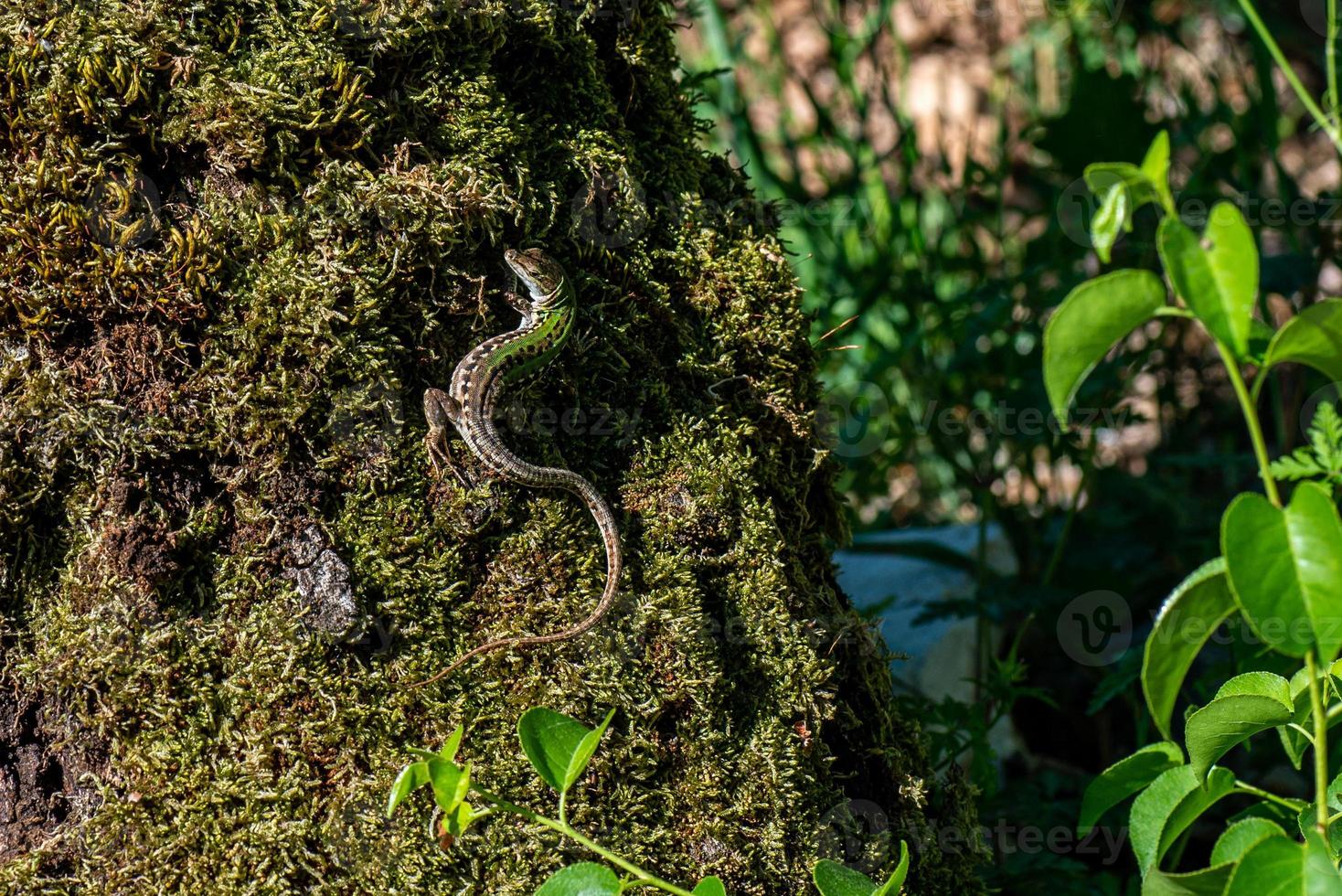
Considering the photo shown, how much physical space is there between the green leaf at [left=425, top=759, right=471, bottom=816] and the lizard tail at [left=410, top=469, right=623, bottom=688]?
361 mm

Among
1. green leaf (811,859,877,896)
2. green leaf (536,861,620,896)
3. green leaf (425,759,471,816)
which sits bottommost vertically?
green leaf (811,859,877,896)

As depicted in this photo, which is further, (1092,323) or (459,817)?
(459,817)

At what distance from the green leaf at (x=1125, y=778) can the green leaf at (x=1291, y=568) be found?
43 cm

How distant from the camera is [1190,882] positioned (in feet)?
3.70

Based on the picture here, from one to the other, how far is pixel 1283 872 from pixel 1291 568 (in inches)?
11.3

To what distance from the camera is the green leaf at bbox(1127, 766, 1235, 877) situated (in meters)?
1.26

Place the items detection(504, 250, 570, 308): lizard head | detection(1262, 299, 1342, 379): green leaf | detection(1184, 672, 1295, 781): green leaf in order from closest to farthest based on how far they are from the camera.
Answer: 1. detection(1262, 299, 1342, 379): green leaf
2. detection(1184, 672, 1295, 781): green leaf
3. detection(504, 250, 570, 308): lizard head

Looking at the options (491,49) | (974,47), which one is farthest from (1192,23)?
(491,49)

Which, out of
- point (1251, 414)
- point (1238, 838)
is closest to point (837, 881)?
point (1238, 838)

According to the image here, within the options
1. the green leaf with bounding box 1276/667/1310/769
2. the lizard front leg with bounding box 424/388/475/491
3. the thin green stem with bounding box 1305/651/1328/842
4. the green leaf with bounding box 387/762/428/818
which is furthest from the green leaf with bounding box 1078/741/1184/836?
the lizard front leg with bounding box 424/388/475/491

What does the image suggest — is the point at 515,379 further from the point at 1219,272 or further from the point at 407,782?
the point at 1219,272

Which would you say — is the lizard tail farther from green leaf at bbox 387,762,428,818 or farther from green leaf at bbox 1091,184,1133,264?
green leaf at bbox 1091,184,1133,264

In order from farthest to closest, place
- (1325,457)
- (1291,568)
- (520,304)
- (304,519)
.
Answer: (520,304) → (304,519) → (1325,457) → (1291,568)

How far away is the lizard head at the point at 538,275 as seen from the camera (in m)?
1.58
